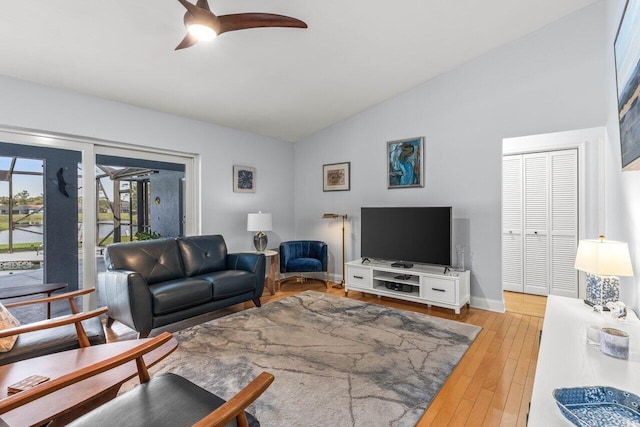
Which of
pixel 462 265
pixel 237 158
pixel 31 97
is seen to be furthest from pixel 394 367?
pixel 31 97

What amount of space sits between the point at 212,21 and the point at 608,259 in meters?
2.68

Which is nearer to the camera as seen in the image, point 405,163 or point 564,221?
point 564,221

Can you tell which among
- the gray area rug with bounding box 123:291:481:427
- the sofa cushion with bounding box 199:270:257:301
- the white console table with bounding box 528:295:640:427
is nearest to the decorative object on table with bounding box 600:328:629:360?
the white console table with bounding box 528:295:640:427

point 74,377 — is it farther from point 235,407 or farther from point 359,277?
point 359,277

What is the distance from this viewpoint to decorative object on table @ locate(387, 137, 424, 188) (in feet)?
13.6

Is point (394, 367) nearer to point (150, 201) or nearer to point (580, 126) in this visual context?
point (580, 126)

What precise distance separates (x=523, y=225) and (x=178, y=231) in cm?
478

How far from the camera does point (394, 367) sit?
7.63ft

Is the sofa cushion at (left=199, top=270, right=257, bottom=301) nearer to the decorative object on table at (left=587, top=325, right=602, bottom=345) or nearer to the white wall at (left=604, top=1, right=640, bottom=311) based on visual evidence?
the decorative object on table at (left=587, top=325, right=602, bottom=345)

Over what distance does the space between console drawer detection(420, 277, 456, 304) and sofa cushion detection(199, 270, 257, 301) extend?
2.04 meters

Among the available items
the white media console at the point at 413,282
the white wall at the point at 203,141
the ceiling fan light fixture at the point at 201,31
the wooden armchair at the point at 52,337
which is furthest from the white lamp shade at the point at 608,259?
the white wall at the point at 203,141

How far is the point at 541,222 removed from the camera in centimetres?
408

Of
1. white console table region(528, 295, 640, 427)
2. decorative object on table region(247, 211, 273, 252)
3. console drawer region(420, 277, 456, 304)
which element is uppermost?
decorative object on table region(247, 211, 273, 252)

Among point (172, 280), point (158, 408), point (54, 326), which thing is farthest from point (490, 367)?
point (172, 280)
